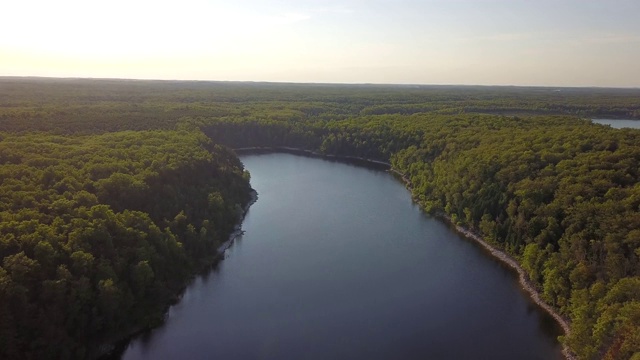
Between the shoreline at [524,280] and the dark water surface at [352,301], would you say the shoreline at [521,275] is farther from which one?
the dark water surface at [352,301]

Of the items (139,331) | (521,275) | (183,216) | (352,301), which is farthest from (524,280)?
(139,331)

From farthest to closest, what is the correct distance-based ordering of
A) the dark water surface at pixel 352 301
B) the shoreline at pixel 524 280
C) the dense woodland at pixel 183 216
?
the shoreline at pixel 524 280
the dark water surface at pixel 352 301
the dense woodland at pixel 183 216

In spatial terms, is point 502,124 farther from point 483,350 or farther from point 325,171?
point 483,350

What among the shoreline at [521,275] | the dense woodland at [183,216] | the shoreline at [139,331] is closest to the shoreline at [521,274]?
the shoreline at [521,275]

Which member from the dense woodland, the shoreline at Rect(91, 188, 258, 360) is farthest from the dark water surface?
the dense woodland

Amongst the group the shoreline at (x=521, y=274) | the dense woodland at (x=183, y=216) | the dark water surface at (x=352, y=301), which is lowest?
the dark water surface at (x=352, y=301)

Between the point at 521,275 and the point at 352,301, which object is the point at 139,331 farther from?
the point at 521,275

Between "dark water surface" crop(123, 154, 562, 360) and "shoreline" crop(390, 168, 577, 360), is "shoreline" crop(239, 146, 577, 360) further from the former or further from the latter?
"dark water surface" crop(123, 154, 562, 360)

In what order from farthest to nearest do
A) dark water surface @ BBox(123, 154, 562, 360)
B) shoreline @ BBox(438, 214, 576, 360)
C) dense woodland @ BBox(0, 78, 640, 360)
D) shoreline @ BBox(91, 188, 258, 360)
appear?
shoreline @ BBox(438, 214, 576, 360) < dark water surface @ BBox(123, 154, 562, 360) < shoreline @ BBox(91, 188, 258, 360) < dense woodland @ BBox(0, 78, 640, 360)

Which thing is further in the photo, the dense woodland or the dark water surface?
the dark water surface
